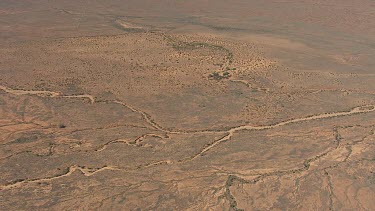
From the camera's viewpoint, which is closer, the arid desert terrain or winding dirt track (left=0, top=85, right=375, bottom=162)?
the arid desert terrain

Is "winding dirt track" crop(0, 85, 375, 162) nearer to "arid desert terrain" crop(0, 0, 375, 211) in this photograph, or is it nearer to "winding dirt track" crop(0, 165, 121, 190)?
"arid desert terrain" crop(0, 0, 375, 211)

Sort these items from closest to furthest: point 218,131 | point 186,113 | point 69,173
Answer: point 69,173, point 218,131, point 186,113

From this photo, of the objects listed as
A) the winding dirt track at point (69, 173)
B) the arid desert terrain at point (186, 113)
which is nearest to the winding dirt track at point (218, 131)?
the arid desert terrain at point (186, 113)

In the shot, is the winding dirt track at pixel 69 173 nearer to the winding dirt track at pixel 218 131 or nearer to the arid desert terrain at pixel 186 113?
the arid desert terrain at pixel 186 113

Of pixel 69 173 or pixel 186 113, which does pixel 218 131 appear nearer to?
pixel 186 113

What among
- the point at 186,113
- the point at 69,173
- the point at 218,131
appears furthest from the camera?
the point at 186,113

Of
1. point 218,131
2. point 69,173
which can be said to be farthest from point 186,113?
point 69,173

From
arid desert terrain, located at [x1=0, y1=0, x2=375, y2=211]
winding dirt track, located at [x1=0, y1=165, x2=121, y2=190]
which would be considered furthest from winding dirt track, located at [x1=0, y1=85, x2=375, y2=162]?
winding dirt track, located at [x1=0, y1=165, x2=121, y2=190]

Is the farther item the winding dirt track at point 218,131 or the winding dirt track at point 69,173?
the winding dirt track at point 218,131

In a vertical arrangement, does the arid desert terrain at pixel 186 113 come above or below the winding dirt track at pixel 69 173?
above
